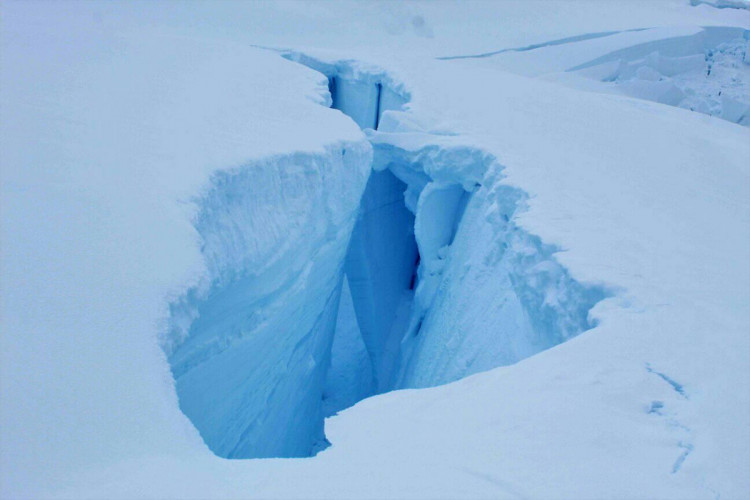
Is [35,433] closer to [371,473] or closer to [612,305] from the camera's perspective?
[371,473]

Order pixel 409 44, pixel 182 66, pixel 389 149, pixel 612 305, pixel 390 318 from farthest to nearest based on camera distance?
pixel 409 44
pixel 390 318
pixel 389 149
pixel 182 66
pixel 612 305

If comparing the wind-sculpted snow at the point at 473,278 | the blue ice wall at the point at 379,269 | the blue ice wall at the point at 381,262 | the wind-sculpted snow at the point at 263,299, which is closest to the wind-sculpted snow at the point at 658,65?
the blue ice wall at the point at 381,262

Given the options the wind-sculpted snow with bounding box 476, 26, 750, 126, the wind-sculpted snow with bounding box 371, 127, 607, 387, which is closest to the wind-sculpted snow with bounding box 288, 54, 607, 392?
the wind-sculpted snow with bounding box 371, 127, 607, 387

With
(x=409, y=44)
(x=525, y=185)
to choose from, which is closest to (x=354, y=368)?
(x=525, y=185)

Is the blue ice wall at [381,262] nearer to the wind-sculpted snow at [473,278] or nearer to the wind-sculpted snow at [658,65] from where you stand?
the wind-sculpted snow at [473,278]

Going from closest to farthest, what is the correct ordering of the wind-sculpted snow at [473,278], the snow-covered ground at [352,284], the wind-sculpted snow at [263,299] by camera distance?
the snow-covered ground at [352,284] → the wind-sculpted snow at [263,299] → the wind-sculpted snow at [473,278]

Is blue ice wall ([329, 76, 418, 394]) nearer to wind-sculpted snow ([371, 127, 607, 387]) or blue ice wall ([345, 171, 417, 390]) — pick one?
blue ice wall ([345, 171, 417, 390])

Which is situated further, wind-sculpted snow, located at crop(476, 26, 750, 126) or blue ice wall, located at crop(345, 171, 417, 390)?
wind-sculpted snow, located at crop(476, 26, 750, 126)
